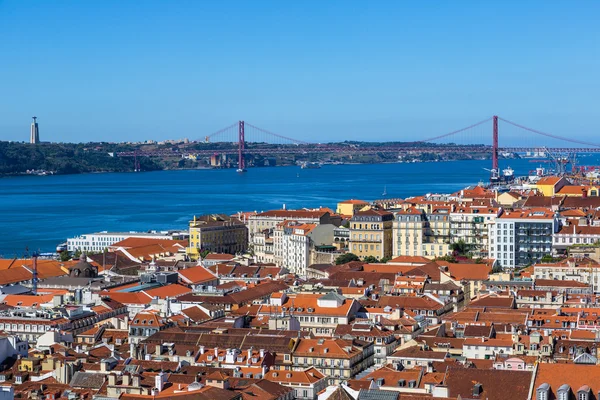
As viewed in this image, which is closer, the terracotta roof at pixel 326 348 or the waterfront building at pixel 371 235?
the terracotta roof at pixel 326 348

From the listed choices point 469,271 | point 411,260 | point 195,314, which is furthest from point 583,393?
point 411,260

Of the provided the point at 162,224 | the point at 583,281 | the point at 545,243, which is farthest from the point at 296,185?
the point at 583,281

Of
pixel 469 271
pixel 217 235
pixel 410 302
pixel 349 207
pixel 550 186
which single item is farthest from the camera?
pixel 550 186

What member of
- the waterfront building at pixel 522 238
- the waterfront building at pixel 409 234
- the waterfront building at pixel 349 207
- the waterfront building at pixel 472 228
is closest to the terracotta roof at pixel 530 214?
the waterfront building at pixel 522 238

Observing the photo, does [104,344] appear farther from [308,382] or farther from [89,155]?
[89,155]

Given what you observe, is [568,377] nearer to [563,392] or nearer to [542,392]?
[563,392]

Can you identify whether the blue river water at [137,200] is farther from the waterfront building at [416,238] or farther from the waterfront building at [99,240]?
the waterfront building at [416,238]
